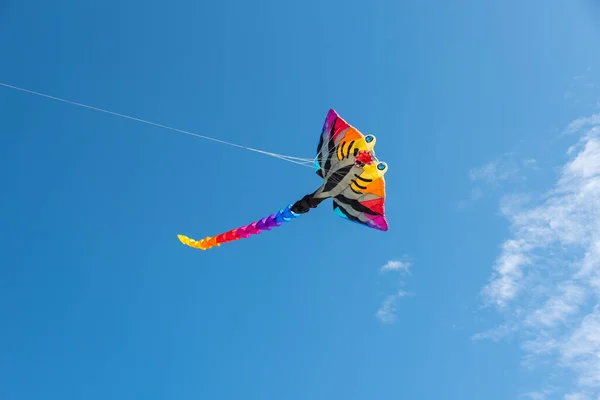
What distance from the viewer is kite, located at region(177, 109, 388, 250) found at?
45.8 feet

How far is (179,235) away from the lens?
1841 cm

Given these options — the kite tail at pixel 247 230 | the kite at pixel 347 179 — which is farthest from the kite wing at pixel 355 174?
the kite tail at pixel 247 230

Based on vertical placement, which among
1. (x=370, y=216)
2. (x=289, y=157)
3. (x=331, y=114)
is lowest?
(x=370, y=216)

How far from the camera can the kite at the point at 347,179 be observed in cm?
1397

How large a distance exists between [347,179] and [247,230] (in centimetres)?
443

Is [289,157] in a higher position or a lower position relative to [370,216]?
higher

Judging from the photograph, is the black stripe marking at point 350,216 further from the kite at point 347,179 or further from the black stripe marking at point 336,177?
the black stripe marking at point 336,177

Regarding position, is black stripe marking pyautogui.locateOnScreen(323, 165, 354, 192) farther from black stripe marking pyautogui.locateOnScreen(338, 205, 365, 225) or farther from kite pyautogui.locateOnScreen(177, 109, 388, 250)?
black stripe marking pyautogui.locateOnScreen(338, 205, 365, 225)

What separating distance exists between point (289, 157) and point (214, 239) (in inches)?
198

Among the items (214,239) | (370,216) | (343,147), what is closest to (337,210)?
(370,216)

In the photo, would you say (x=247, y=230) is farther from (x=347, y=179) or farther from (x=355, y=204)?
(x=347, y=179)

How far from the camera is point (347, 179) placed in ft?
47.4

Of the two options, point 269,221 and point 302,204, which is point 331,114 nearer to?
point 302,204

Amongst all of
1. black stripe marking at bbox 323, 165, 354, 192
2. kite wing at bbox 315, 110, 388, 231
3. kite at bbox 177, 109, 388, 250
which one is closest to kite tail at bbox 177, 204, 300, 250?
kite at bbox 177, 109, 388, 250
